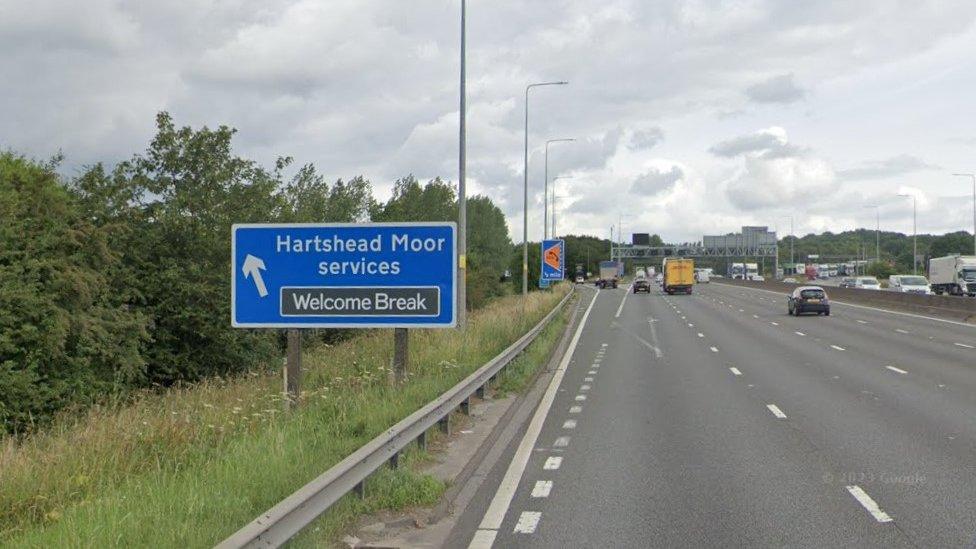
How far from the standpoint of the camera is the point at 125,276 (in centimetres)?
3331

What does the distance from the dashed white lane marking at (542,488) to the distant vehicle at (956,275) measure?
2461 inches

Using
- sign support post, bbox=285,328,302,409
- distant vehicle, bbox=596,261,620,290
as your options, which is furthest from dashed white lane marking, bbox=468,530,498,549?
distant vehicle, bbox=596,261,620,290

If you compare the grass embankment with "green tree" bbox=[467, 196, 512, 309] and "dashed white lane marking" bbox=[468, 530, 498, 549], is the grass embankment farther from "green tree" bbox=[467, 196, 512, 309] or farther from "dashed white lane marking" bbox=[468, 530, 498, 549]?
"green tree" bbox=[467, 196, 512, 309]

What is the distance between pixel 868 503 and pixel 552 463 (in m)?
3.16

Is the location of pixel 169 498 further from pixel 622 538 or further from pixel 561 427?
pixel 561 427

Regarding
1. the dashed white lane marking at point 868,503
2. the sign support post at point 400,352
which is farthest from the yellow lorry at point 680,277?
the dashed white lane marking at point 868,503

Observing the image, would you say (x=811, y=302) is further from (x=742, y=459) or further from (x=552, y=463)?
(x=552, y=463)

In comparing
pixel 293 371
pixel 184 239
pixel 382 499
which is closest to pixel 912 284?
pixel 184 239

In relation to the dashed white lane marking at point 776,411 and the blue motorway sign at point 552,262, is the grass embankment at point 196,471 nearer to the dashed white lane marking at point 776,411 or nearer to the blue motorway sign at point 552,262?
the dashed white lane marking at point 776,411

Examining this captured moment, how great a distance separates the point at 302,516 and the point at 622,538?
2.39m

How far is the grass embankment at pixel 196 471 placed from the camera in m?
6.32

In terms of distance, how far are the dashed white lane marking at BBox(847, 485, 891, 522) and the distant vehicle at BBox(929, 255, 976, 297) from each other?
61.6m

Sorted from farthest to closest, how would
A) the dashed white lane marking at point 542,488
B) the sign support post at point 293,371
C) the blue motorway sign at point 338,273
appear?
the blue motorway sign at point 338,273
the sign support post at point 293,371
the dashed white lane marking at point 542,488

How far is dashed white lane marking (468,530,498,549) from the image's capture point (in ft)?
22.4
